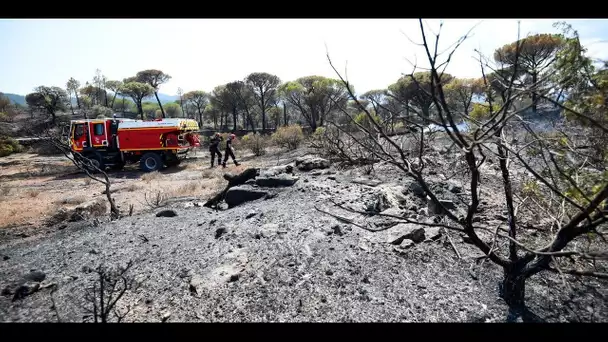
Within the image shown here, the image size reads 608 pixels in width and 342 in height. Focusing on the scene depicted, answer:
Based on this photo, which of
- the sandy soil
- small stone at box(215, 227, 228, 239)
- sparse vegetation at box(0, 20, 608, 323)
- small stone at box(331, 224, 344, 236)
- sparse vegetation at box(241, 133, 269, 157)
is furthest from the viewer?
sparse vegetation at box(241, 133, 269, 157)

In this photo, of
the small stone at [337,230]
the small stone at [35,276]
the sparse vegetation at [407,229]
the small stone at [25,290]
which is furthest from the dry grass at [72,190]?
the small stone at [337,230]

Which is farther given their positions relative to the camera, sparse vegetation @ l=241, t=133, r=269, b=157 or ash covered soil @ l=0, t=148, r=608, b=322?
sparse vegetation @ l=241, t=133, r=269, b=157

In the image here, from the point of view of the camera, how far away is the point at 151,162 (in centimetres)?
1347

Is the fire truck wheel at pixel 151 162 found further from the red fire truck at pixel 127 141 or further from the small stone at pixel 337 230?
the small stone at pixel 337 230

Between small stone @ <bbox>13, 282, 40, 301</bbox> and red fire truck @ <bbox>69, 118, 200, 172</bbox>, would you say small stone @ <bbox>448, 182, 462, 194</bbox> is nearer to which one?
small stone @ <bbox>13, 282, 40, 301</bbox>

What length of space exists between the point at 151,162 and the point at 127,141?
1324 millimetres

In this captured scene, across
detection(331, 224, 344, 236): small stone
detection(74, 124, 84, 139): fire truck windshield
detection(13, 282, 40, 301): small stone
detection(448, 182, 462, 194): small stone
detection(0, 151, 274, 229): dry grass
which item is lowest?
detection(0, 151, 274, 229): dry grass

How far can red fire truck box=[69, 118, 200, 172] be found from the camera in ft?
42.7

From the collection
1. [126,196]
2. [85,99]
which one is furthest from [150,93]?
[126,196]

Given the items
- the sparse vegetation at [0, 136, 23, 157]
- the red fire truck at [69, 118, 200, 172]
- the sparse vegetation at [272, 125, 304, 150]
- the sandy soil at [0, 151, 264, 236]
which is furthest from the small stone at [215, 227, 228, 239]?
the sparse vegetation at [0, 136, 23, 157]

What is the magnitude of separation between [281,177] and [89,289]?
4.20 m

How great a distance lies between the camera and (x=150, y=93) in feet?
96.1
